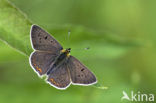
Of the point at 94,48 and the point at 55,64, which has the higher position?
the point at 94,48

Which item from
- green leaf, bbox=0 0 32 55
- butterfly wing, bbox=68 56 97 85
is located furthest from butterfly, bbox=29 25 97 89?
green leaf, bbox=0 0 32 55

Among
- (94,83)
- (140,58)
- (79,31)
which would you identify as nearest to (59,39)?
(79,31)

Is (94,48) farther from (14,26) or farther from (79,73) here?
(14,26)

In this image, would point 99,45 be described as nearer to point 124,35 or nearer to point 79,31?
point 79,31

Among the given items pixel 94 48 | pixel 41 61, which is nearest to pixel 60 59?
pixel 41 61

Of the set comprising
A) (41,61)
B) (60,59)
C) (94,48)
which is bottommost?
(41,61)

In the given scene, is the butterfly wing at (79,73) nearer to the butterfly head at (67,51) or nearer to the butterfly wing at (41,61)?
the butterfly head at (67,51)

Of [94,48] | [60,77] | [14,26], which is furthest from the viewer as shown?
[94,48]

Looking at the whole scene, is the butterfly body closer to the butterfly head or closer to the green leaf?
the butterfly head
